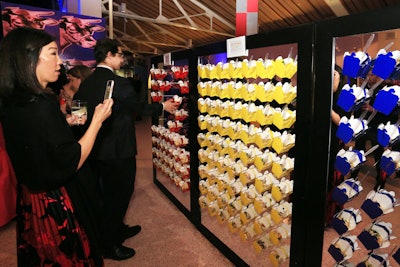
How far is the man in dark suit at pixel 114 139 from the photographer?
236cm

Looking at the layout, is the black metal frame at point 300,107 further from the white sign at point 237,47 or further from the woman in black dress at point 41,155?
the woman in black dress at point 41,155

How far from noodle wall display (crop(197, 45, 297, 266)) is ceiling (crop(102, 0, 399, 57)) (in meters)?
4.41

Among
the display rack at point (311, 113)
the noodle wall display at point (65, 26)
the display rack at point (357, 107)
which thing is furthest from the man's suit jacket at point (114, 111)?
the display rack at point (357, 107)

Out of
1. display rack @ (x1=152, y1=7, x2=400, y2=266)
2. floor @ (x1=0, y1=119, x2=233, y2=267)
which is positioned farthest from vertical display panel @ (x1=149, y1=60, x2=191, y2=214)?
display rack @ (x1=152, y1=7, x2=400, y2=266)

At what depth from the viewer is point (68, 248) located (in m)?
1.43

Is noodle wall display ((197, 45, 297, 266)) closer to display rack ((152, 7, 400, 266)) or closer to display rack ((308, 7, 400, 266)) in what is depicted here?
display rack ((152, 7, 400, 266))

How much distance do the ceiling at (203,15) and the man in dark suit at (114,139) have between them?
4.14 m

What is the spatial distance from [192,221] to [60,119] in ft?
6.78

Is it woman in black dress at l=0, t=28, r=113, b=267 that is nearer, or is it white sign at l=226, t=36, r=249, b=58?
woman in black dress at l=0, t=28, r=113, b=267

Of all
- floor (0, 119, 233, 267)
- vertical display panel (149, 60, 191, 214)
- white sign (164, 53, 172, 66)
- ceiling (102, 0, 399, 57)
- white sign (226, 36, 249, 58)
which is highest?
ceiling (102, 0, 399, 57)

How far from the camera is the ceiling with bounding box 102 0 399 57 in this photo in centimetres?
713

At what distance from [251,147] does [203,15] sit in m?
8.24

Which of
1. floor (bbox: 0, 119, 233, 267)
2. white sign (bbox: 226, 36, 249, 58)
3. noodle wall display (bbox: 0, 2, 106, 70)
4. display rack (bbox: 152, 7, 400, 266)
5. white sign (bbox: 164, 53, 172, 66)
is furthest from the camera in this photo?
white sign (bbox: 164, 53, 172, 66)

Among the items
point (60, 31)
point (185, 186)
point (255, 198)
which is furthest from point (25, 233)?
point (60, 31)
